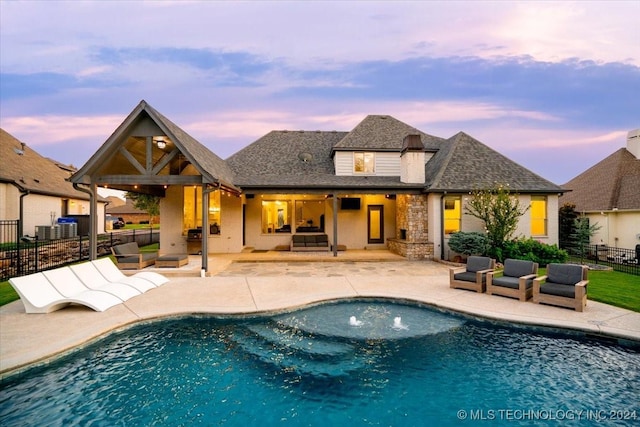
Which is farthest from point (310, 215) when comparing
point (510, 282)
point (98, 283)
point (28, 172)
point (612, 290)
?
point (28, 172)

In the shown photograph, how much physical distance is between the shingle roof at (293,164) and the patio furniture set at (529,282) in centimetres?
666

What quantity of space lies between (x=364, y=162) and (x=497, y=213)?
731 cm

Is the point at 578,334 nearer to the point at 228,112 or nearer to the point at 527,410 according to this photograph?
the point at 527,410

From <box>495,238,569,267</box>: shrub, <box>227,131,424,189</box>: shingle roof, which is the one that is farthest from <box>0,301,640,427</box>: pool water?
<box>227,131,424,189</box>: shingle roof

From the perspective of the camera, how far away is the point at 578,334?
602 cm

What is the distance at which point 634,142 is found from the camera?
1955 centimetres

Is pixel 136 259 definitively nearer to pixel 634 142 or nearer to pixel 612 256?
pixel 612 256

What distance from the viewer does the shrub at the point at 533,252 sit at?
13008 mm

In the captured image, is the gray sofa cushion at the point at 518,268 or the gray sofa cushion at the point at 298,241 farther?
the gray sofa cushion at the point at 298,241

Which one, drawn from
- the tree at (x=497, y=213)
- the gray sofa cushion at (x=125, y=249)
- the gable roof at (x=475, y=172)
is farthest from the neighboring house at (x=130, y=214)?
the tree at (x=497, y=213)

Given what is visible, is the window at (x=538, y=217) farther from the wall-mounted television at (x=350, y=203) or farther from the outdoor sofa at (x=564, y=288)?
the wall-mounted television at (x=350, y=203)

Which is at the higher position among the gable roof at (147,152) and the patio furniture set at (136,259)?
the gable roof at (147,152)

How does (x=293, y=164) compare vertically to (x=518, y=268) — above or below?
above

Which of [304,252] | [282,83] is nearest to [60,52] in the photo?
[282,83]
